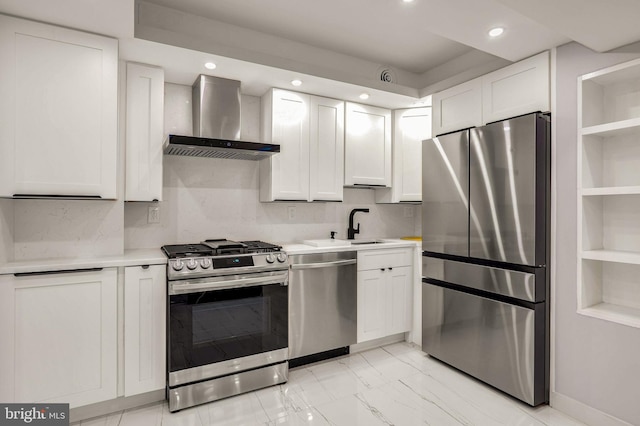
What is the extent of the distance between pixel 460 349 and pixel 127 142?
119 inches

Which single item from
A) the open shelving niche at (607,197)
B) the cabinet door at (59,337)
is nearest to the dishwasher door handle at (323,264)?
the cabinet door at (59,337)

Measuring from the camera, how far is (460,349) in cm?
282

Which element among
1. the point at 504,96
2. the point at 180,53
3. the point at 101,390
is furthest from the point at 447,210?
the point at 101,390

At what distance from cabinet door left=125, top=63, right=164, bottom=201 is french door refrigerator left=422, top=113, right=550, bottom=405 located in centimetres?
223

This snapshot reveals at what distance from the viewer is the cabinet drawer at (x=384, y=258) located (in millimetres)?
3182

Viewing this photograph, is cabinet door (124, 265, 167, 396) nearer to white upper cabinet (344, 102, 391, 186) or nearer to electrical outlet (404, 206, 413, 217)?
white upper cabinet (344, 102, 391, 186)

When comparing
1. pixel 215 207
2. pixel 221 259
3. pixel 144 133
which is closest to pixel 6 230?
pixel 144 133

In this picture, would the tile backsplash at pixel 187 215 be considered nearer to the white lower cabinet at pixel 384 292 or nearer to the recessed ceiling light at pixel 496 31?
the white lower cabinet at pixel 384 292

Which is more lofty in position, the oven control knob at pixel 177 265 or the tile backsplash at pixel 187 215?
the tile backsplash at pixel 187 215

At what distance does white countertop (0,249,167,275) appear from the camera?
1.96 m

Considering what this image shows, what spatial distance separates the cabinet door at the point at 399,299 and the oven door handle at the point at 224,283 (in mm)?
1147

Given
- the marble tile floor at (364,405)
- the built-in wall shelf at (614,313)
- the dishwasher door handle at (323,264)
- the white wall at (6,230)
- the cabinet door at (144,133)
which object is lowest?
the marble tile floor at (364,405)

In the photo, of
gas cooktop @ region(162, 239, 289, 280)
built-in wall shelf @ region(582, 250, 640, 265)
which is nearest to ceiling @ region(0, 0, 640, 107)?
built-in wall shelf @ region(582, 250, 640, 265)

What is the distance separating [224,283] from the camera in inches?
96.3
